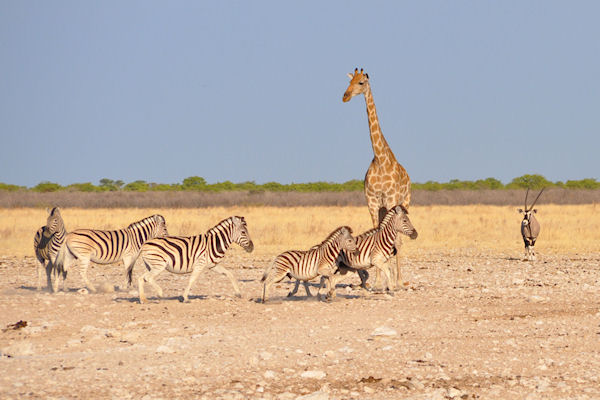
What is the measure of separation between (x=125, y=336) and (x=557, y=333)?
191 inches

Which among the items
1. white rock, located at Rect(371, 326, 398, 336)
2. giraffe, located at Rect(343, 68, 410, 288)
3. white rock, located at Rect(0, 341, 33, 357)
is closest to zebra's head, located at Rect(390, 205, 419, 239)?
giraffe, located at Rect(343, 68, 410, 288)

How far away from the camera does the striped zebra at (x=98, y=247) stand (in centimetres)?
Answer: 1241

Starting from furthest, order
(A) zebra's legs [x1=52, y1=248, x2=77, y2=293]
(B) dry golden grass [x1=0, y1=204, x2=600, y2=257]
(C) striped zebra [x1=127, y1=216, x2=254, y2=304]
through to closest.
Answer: (B) dry golden grass [x1=0, y1=204, x2=600, y2=257]
(A) zebra's legs [x1=52, y1=248, x2=77, y2=293]
(C) striped zebra [x1=127, y1=216, x2=254, y2=304]

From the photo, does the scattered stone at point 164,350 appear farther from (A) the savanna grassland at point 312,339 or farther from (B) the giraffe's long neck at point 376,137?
(B) the giraffe's long neck at point 376,137

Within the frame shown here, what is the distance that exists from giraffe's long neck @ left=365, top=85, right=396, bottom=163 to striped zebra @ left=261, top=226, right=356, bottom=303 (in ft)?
11.3

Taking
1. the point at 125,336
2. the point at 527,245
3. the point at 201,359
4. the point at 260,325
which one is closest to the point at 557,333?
the point at 260,325

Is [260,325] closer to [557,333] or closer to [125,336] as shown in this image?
[125,336]

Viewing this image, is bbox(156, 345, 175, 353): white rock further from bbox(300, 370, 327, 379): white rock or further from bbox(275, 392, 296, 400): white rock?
bbox(275, 392, 296, 400): white rock

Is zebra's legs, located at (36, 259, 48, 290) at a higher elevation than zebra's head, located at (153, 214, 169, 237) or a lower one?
lower

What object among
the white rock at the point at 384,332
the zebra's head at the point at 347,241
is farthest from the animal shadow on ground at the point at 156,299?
the white rock at the point at 384,332

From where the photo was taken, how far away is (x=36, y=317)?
1027cm

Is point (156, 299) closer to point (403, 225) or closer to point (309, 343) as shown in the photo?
point (403, 225)

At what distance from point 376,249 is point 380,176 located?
278 cm

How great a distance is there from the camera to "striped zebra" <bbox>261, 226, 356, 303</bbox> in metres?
11.5
